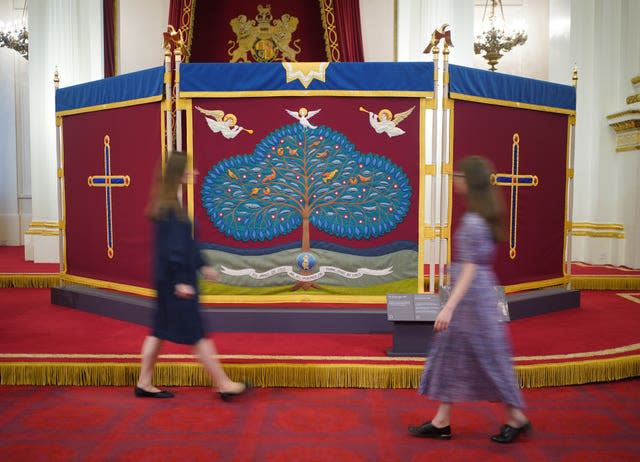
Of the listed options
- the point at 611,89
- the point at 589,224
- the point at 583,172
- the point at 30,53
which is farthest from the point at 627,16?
the point at 30,53

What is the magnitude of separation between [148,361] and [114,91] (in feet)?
9.85

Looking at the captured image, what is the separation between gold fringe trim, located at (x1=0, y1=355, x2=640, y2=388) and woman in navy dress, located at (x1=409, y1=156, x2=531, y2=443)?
1004mm

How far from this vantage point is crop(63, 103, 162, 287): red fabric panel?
18.1 ft

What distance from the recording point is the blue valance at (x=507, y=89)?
17.1 ft

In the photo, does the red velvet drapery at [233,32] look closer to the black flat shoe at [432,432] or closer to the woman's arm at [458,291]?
the woman's arm at [458,291]

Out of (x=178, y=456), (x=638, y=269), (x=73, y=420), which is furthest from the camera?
(x=638, y=269)

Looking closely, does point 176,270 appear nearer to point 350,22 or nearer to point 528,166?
point 528,166

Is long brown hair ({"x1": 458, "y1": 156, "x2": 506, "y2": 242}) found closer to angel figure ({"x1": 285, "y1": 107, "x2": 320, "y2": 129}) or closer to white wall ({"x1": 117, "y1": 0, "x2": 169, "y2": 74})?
angel figure ({"x1": 285, "y1": 107, "x2": 320, "y2": 129})

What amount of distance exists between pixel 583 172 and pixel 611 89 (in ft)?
4.03

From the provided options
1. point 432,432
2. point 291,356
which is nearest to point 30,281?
point 291,356

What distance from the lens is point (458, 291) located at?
2.92 meters

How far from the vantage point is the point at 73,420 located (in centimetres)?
346

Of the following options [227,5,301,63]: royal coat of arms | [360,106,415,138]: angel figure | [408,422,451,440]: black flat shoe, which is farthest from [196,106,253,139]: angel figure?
[227,5,301,63]: royal coat of arms

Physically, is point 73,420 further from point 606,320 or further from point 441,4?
point 441,4
